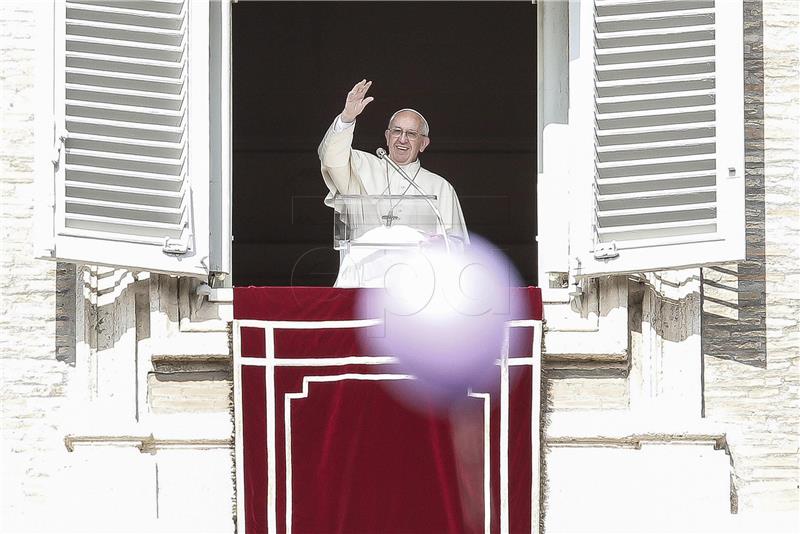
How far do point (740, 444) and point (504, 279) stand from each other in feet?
3.59

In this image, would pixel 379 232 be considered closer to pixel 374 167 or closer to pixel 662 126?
pixel 374 167

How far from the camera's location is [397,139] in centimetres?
799

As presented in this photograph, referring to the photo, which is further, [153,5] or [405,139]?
[405,139]

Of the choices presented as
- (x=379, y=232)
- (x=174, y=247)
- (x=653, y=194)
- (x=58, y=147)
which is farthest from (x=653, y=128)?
(x=58, y=147)

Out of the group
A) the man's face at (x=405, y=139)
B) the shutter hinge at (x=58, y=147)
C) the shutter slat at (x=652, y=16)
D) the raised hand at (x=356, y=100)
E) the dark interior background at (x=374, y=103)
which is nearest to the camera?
the shutter hinge at (x=58, y=147)

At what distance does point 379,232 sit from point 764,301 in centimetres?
146

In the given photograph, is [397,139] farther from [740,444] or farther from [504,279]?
[740,444]

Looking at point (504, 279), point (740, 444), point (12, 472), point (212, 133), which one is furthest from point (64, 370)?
point (740, 444)

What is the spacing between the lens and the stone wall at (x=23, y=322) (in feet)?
23.4

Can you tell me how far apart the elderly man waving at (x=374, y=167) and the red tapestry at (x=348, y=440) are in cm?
47

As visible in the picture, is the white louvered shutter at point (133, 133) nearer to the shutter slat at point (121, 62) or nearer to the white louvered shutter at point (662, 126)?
the shutter slat at point (121, 62)

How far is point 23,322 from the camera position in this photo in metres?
7.22

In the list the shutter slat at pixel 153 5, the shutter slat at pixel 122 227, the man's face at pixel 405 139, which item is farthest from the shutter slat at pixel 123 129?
the man's face at pixel 405 139

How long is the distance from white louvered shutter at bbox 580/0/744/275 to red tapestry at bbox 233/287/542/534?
0.67 meters
